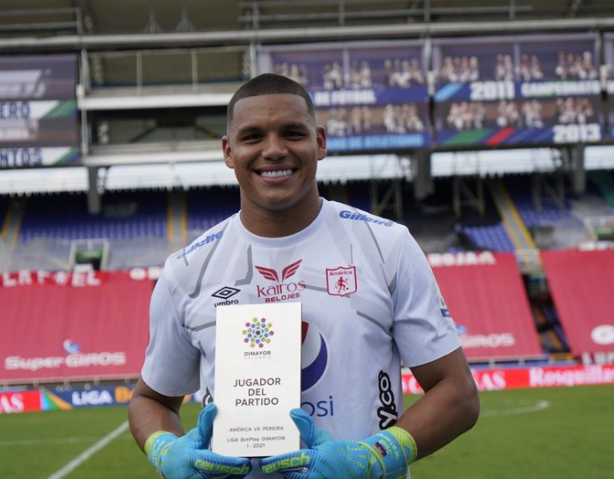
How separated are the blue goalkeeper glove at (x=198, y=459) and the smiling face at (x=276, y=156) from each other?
0.61 meters

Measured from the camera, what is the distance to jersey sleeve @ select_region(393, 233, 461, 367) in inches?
109

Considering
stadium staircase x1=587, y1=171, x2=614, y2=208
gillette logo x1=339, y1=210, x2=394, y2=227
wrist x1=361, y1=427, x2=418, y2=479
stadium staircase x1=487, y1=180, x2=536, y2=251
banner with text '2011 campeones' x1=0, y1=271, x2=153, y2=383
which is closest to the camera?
wrist x1=361, y1=427, x2=418, y2=479

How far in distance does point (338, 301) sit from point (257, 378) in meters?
0.33

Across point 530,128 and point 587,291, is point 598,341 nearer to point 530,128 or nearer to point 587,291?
point 587,291

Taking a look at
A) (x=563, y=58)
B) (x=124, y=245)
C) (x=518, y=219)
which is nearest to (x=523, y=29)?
(x=563, y=58)

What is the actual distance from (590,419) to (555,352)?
11764 millimetres

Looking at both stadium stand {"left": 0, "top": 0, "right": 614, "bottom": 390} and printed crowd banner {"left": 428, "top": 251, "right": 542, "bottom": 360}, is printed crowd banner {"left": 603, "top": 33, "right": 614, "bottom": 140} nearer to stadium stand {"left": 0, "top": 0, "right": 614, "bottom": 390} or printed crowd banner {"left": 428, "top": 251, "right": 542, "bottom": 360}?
stadium stand {"left": 0, "top": 0, "right": 614, "bottom": 390}

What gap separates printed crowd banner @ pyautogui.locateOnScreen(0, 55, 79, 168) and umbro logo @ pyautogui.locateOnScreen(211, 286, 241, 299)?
26606mm

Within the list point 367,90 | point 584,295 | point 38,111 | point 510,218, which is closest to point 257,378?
point 584,295

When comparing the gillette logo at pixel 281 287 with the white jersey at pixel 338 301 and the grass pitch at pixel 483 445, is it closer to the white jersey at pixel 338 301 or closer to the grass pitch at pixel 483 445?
the white jersey at pixel 338 301

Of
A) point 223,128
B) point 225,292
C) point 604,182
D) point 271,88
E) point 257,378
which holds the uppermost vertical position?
point 223,128

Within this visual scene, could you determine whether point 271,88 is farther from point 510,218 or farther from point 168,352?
point 510,218

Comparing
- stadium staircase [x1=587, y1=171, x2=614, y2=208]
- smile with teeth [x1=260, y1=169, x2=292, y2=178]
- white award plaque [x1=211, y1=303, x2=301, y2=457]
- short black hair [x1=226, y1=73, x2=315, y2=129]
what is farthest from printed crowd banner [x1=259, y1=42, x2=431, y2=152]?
white award plaque [x1=211, y1=303, x2=301, y2=457]

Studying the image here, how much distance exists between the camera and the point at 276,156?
108 inches
